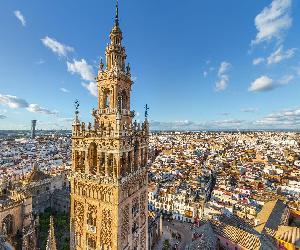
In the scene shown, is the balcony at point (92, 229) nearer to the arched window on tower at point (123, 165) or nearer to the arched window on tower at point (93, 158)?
the arched window on tower at point (93, 158)

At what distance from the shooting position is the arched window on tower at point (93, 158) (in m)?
22.5

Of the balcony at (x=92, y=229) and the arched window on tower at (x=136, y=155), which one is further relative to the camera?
the arched window on tower at (x=136, y=155)

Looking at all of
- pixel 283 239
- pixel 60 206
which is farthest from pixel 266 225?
pixel 60 206

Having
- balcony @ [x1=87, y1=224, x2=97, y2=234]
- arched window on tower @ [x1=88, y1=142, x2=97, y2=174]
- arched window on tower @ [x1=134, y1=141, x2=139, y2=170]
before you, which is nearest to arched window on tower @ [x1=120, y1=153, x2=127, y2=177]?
arched window on tower @ [x1=134, y1=141, x2=139, y2=170]

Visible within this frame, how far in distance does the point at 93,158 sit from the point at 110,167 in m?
2.52

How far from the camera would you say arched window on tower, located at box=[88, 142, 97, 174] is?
22531mm

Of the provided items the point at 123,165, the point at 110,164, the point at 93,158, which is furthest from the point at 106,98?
the point at 123,165

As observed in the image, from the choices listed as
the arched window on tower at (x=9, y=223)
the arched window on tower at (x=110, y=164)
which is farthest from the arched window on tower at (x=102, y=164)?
the arched window on tower at (x=9, y=223)

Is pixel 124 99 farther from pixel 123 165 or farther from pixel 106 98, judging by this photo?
pixel 123 165

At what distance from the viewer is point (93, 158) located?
903 inches

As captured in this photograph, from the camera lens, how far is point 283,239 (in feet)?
130

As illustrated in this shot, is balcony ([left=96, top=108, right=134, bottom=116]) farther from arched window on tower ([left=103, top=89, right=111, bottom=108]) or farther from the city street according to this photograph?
the city street

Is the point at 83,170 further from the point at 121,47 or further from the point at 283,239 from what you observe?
the point at 283,239

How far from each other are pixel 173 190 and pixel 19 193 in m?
50.5
